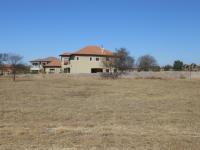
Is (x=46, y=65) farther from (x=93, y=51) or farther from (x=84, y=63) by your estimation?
(x=93, y=51)

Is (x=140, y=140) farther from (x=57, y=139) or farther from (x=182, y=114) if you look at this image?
(x=182, y=114)

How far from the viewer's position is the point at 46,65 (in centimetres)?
11250

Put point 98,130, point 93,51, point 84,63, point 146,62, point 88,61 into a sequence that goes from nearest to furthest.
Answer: point 98,130
point 88,61
point 84,63
point 93,51
point 146,62

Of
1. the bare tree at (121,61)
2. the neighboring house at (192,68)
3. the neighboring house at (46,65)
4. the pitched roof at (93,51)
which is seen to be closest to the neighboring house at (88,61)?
the pitched roof at (93,51)

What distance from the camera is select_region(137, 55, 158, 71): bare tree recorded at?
9815 cm

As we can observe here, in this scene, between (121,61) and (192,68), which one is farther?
(192,68)

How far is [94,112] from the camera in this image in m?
13.2

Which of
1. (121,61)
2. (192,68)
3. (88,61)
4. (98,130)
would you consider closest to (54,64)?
(88,61)

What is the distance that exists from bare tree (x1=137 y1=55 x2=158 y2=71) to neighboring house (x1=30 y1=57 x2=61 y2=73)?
26.9 meters

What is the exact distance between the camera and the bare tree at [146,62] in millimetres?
98150

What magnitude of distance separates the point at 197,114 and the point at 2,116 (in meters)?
7.29

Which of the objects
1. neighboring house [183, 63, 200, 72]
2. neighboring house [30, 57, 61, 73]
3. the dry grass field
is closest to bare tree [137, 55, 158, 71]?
neighboring house [183, 63, 200, 72]

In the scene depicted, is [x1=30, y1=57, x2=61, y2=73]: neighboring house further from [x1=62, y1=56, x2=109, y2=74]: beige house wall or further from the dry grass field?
the dry grass field

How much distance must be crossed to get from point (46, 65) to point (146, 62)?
3406 cm
